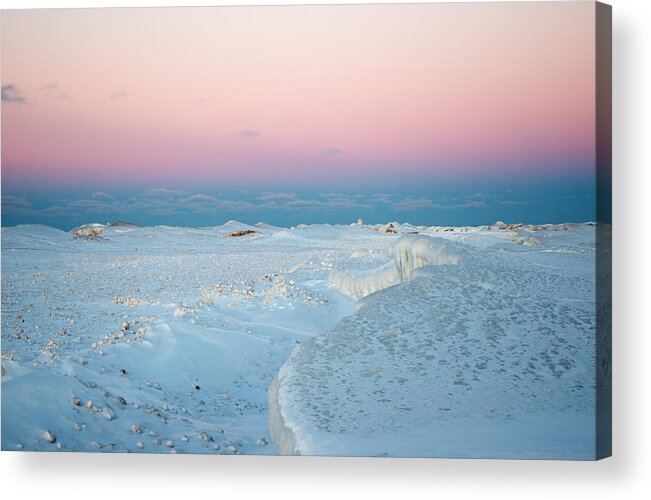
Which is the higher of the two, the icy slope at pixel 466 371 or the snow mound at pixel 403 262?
the snow mound at pixel 403 262

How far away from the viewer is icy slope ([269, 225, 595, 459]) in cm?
454

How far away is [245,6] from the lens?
490 centimetres

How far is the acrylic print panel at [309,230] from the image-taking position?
182 inches

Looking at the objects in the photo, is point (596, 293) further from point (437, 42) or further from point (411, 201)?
point (437, 42)

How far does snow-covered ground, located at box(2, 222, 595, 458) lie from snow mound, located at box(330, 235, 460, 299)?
1 cm

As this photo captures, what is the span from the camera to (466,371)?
4.68m

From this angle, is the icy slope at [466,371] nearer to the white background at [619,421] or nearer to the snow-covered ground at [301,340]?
the snow-covered ground at [301,340]

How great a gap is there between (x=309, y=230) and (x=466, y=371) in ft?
4.79

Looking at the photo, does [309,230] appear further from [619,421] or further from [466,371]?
[619,421]

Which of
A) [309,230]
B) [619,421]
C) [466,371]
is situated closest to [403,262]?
[309,230]

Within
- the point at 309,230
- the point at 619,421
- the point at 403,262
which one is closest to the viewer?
the point at 619,421

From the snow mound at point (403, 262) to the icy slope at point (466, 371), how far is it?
6 cm

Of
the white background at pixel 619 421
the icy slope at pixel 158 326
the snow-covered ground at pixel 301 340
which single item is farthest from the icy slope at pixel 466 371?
the icy slope at pixel 158 326

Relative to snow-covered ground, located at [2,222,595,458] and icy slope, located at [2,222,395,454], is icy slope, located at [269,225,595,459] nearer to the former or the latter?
snow-covered ground, located at [2,222,595,458]
